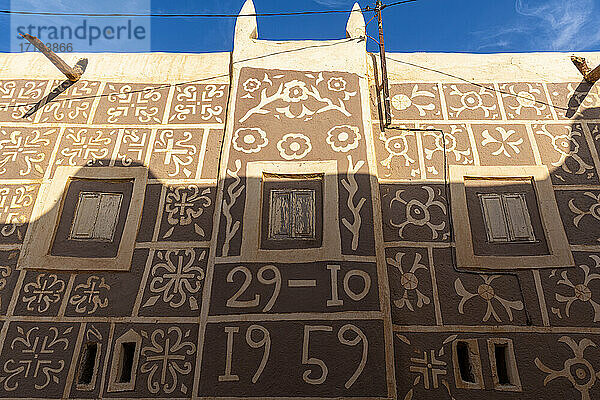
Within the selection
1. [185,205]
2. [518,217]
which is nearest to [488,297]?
[518,217]

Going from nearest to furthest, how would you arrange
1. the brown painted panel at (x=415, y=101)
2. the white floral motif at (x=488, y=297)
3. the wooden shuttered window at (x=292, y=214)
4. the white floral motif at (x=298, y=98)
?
the white floral motif at (x=488, y=297) → the wooden shuttered window at (x=292, y=214) → the white floral motif at (x=298, y=98) → the brown painted panel at (x=415, y=101)

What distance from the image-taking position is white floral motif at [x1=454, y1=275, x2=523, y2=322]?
500 centimetres

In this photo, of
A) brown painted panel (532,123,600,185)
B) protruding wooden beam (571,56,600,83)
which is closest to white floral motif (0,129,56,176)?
brown painted panel (532,123,600,185)

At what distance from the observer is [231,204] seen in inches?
217

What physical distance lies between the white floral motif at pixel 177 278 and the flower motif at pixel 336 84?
2.75 meters

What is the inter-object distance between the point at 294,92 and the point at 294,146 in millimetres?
902

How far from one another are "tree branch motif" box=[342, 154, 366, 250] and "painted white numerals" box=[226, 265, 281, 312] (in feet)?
2.93

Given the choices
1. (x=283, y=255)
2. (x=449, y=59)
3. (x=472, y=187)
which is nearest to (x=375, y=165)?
(x=472, y=187)

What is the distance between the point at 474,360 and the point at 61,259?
14.8 feet


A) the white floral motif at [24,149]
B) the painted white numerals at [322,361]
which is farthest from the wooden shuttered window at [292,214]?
the white floral motif at [24,149]

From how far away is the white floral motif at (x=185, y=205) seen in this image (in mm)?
5617

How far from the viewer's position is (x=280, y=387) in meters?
4.48

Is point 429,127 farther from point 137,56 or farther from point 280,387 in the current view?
point 137,56

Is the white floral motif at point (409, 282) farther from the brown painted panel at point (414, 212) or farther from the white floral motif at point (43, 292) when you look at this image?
the white floral motif at point (43, 292)
